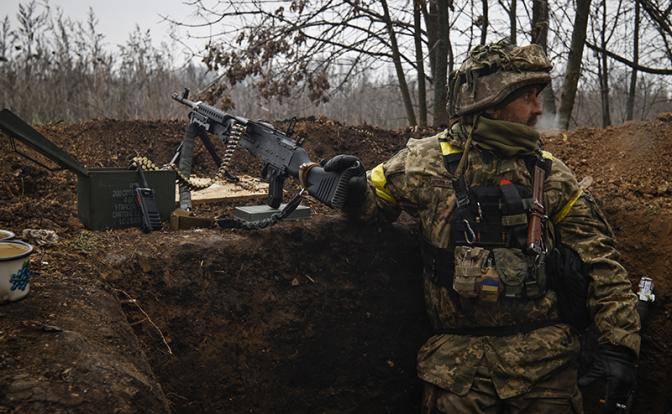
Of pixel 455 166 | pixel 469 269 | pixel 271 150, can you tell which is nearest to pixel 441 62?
pixel 271 150

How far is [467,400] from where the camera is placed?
9.30 feet

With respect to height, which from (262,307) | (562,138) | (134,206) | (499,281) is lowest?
(262,307)

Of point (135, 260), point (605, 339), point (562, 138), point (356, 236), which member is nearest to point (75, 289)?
point (135, 260)

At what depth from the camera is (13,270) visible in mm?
2154

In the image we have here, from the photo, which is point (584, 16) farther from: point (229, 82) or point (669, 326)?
point (229, 82)

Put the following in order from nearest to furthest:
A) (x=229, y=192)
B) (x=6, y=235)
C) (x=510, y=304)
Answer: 1. (x=6, y=235)
2. (x=510, y=304)
3. (x=229, y=192)

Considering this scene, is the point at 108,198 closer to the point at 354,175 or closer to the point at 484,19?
the point at 354,175

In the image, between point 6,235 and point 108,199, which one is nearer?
point 6,235

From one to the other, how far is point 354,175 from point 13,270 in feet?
5.86

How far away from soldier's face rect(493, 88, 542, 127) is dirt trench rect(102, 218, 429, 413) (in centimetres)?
132

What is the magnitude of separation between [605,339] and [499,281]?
24.8 inches

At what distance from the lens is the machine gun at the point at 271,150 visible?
332 cm

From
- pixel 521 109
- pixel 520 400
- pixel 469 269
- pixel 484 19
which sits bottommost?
pixel 520 400

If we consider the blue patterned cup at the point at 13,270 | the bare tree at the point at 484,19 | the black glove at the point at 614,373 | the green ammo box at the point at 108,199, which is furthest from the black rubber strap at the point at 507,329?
the bare tree at the point at 484,19
